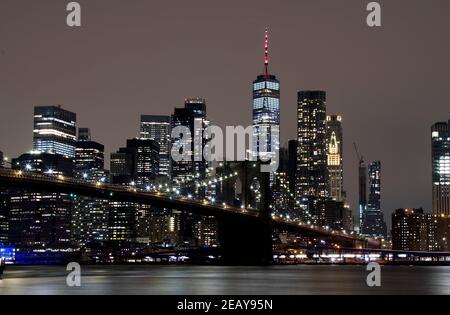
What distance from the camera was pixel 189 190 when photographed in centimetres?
16125

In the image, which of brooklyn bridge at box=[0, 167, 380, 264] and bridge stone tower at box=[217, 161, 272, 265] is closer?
brooklyn bridge at box=[0, 167, 380, 264]

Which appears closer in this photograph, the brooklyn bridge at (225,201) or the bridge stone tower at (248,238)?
the brooklyn bridge at (225,201)

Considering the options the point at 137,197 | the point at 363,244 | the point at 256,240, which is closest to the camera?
the point at 137,197

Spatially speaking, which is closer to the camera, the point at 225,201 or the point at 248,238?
the point at 248,238

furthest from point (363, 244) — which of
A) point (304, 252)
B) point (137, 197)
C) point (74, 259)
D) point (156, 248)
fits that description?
point (137, 197)

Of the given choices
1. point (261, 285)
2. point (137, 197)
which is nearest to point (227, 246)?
point (137, 197)

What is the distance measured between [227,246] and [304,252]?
76104 millimetres

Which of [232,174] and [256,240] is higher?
[232,174]
